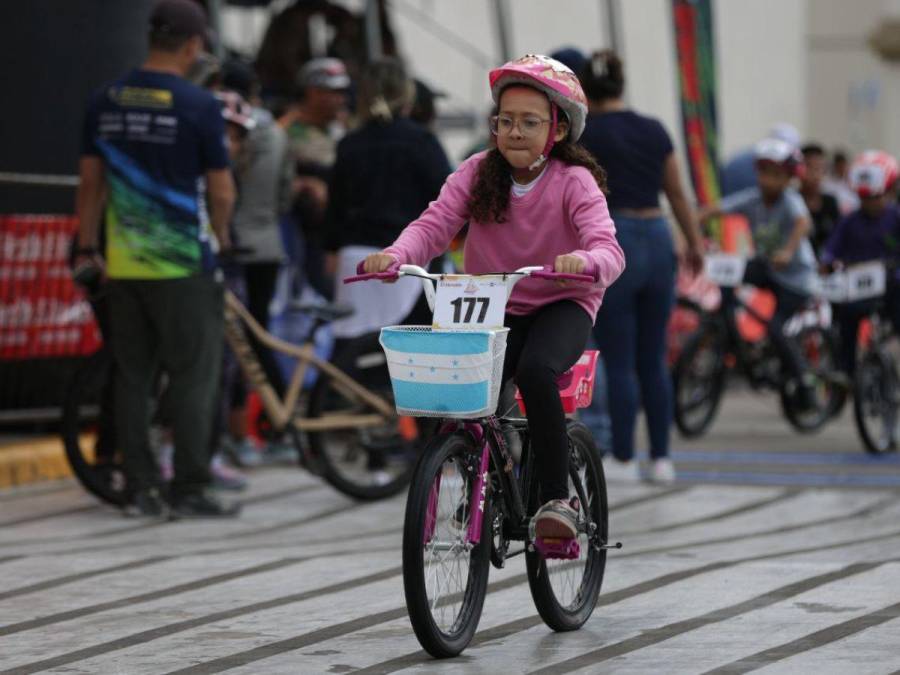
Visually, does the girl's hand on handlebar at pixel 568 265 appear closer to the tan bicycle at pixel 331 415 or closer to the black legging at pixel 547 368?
the black legging at pixel 547 368

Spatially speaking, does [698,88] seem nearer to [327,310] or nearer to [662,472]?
[662,472]

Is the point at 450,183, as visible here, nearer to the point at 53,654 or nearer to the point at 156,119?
the point at 53,654

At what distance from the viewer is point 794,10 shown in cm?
3114

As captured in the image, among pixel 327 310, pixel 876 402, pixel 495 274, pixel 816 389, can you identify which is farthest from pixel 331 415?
pixel 816 389

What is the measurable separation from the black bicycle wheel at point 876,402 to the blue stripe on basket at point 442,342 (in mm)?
6963

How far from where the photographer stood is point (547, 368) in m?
6.20

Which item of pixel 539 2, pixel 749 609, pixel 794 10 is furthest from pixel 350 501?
pixel 794 10

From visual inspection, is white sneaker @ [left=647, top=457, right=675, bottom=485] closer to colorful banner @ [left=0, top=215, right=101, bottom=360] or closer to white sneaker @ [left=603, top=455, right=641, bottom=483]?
white sneaker @ [left=603, top=455, right=641, bottom=483]

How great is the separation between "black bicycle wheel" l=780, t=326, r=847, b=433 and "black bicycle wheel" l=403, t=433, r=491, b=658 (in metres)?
7.72

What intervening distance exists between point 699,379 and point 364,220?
3.80m

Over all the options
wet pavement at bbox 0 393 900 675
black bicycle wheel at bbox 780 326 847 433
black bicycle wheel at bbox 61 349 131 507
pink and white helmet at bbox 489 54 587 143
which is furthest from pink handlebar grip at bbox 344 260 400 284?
black bicycle wheel at bbox 780 326 847 433

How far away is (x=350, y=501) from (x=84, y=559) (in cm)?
210

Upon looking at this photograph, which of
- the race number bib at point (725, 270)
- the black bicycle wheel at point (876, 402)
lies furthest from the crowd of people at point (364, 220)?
the race number bib at point (725, 270)

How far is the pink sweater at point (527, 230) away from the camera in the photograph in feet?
21.2
